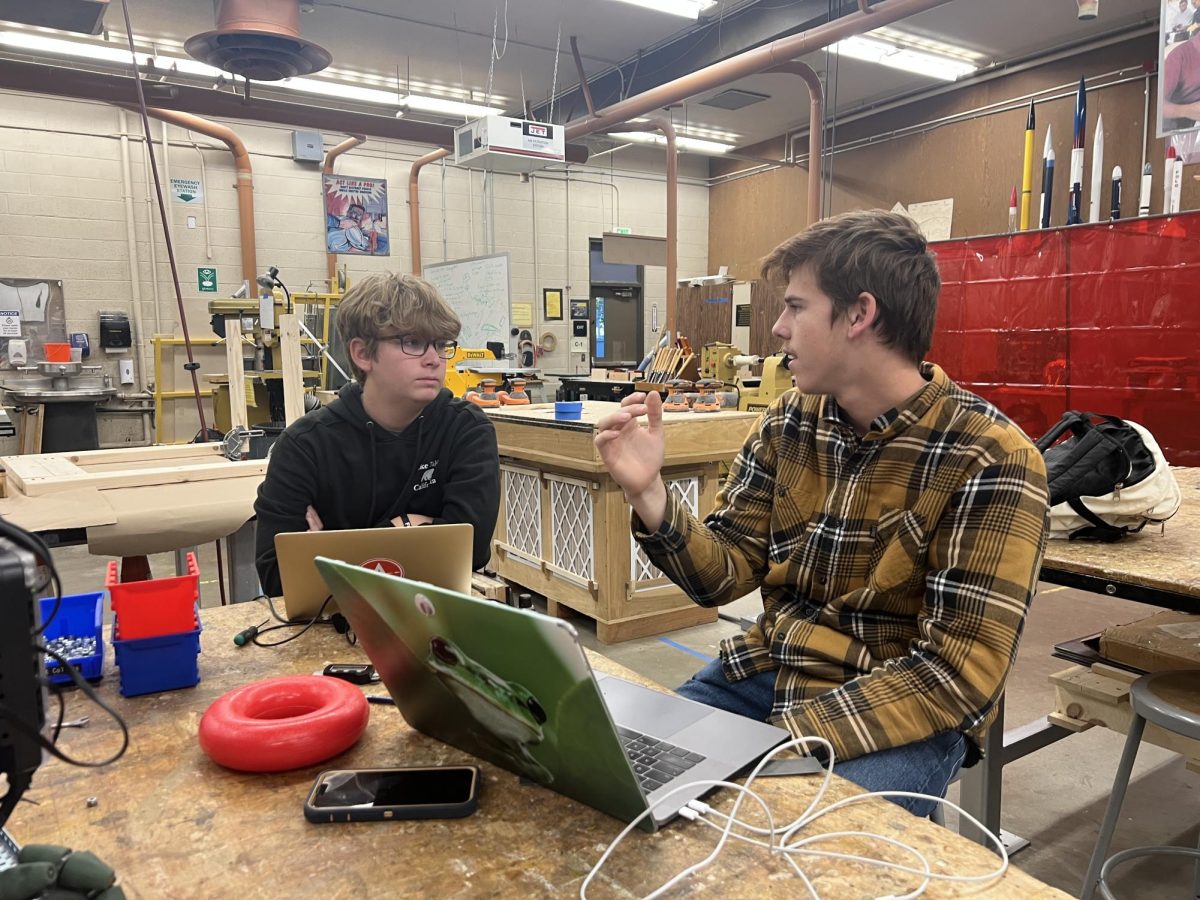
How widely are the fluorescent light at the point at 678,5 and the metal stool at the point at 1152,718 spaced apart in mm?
5177

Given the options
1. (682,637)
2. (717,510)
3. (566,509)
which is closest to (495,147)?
(566,509)

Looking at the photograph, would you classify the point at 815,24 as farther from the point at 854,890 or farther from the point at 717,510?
the point at 854,890

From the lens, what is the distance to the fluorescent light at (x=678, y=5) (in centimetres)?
551

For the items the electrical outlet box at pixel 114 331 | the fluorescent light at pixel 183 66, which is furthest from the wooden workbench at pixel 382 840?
the electrical outlet box at pixel 114 331

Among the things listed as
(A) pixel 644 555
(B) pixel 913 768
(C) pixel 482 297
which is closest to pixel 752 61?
(C) pixel 482 297

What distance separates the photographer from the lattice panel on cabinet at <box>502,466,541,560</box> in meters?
3.59

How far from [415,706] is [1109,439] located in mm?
1518

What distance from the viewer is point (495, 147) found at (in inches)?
183

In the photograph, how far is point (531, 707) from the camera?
0.73 meters

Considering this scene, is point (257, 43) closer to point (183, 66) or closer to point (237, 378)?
Answer: point (237, 378)

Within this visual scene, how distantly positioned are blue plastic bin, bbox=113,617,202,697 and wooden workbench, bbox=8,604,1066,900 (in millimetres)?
134

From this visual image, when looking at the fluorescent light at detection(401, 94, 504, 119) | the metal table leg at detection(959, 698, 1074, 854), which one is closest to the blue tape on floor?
the metal table leg at detection(959, 698, 1074, 854)

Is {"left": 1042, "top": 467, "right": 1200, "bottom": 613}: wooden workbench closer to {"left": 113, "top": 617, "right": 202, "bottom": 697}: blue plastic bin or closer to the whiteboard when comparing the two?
{"left": 113, "top": 617, "right": 202, "bottom": 697}: blue plastic bin

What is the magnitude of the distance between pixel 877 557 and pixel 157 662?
1.02 metres
